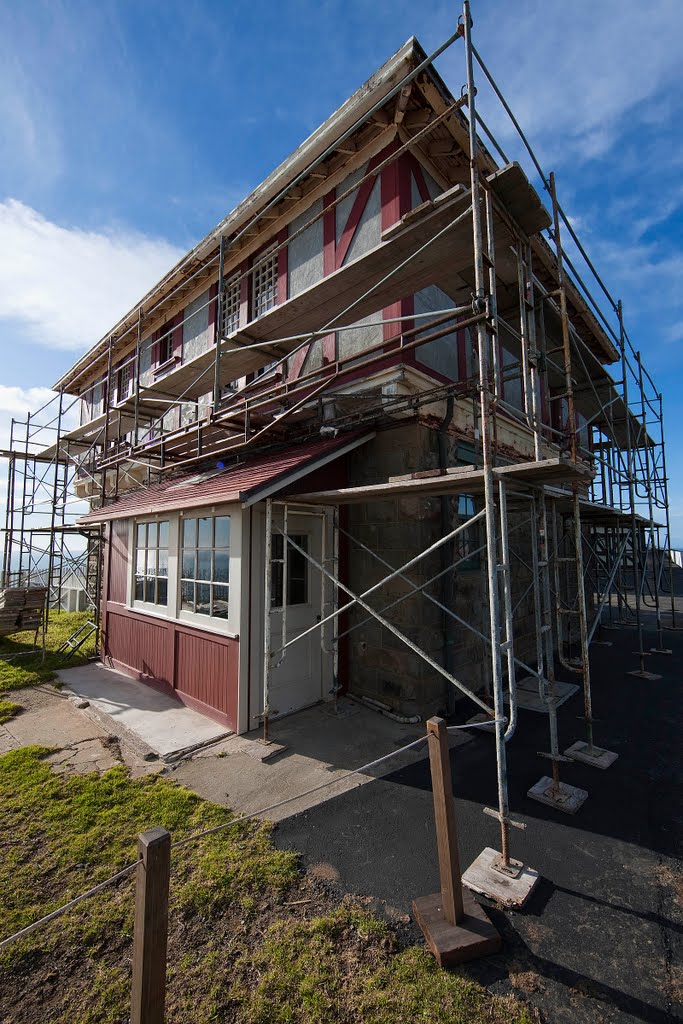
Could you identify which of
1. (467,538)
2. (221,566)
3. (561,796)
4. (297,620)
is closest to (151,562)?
(221,566)

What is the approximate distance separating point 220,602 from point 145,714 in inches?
82.9

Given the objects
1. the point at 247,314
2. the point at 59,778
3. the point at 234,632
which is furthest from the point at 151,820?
the point at 247,314

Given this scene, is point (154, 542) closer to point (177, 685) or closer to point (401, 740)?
point (177, 685)

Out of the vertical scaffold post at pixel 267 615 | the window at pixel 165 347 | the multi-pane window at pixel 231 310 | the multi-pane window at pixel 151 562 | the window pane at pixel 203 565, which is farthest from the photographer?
the window at pixel 165 347

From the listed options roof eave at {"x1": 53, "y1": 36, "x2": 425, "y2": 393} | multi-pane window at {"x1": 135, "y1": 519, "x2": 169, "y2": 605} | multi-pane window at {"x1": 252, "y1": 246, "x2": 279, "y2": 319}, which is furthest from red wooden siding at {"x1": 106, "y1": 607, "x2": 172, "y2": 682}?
roof eave at {"x1": 53, "y1": 36, "x2": 425, "y2": 393}

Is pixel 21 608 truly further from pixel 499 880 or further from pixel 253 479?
pixel 499 880

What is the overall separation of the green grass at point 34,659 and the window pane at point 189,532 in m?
4.41

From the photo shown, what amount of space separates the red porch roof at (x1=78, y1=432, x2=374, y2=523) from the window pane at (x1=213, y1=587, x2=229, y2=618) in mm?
1379

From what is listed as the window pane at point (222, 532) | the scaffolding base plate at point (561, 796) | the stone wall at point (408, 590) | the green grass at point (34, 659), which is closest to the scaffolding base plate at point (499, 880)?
the scaffolding base plate at point (561, 796)

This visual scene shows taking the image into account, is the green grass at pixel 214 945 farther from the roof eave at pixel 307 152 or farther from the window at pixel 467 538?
the roof eave at pixel 307 152

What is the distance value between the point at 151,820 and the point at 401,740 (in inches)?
119

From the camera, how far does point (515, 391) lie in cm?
1097

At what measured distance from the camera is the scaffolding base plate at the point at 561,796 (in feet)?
14.2

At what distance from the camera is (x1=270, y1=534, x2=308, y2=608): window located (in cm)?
669
